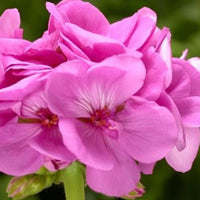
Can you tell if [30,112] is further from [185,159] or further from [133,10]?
[133,10]

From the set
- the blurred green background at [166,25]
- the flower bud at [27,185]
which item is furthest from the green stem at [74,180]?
the blurred green background at [166,25]

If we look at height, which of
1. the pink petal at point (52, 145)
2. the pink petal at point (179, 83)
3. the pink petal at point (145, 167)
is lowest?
the pink petal at point (145, 167)

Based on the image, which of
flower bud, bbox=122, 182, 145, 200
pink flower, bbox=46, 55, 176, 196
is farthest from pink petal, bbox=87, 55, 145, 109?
flower bud, bbox=122, 182, 145, 200

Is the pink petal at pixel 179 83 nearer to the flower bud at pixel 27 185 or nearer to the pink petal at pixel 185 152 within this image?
the pink petal at pixel 185 152

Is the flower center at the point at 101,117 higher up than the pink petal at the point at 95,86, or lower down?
lower down

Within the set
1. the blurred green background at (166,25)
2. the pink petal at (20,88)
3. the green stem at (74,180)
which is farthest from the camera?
the blurred green background at (166,25)

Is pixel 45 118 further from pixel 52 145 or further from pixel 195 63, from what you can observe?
pixel 195 63

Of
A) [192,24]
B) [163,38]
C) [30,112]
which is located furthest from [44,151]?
[192,24]
